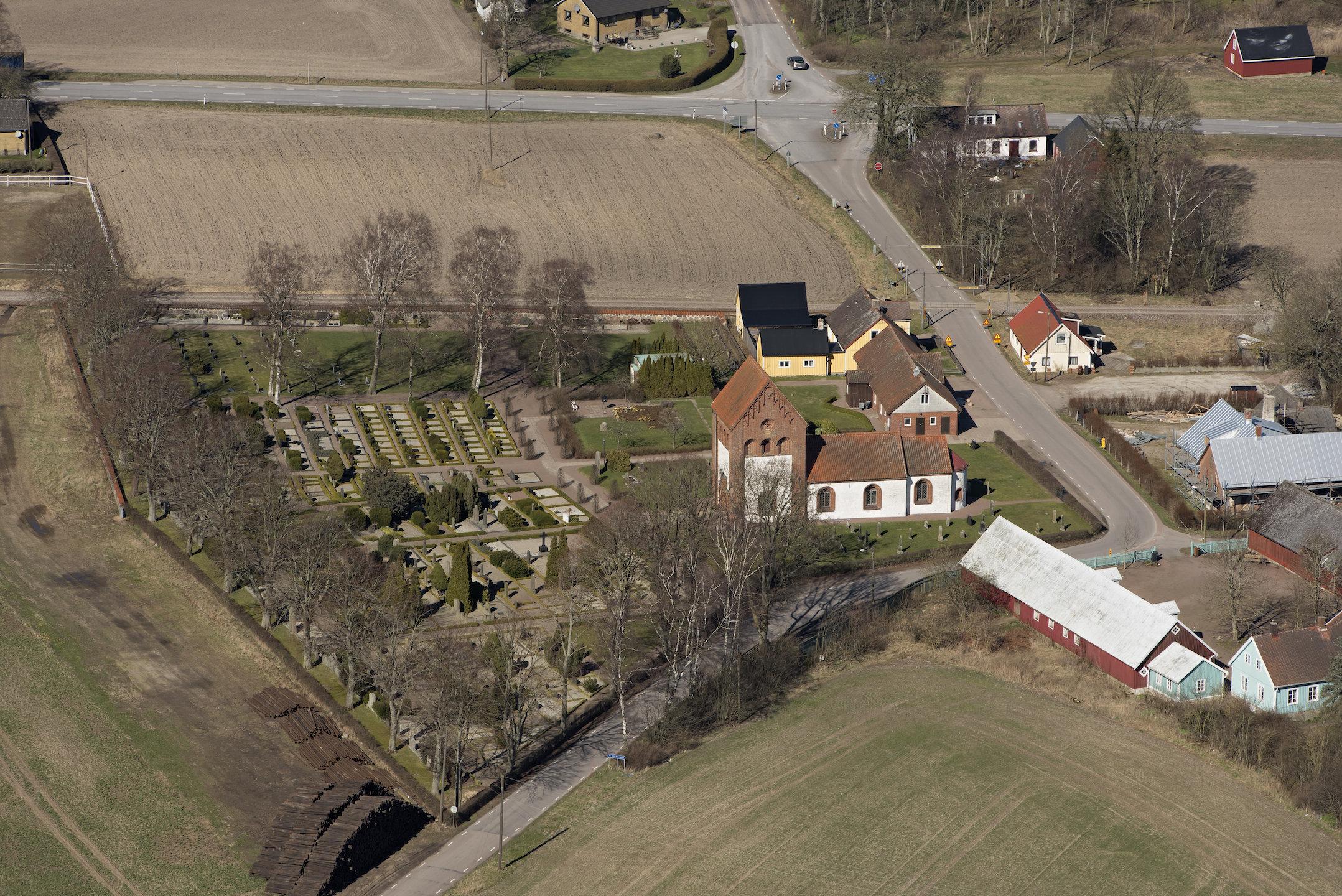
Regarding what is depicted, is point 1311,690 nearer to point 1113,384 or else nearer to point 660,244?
point 1113,384

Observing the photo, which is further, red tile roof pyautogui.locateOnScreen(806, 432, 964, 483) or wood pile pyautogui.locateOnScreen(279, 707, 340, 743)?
red tile roof pyautogui.locateOnScreen(806, 432, 964, 483)

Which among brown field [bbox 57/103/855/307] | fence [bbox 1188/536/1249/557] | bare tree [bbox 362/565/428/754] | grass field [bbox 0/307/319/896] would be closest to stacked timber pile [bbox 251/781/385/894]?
grass field [bbox 0/307/319/896]

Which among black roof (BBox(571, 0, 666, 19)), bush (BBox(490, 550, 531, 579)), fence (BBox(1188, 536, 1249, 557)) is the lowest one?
fence (BBox(1188, 536, 1249, 557))

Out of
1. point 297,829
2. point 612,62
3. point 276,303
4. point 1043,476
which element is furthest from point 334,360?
point 612,62

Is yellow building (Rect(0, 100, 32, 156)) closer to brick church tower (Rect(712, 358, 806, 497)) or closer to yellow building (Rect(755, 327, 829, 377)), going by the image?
yellow building (Rect(755, 327, 829, 377))

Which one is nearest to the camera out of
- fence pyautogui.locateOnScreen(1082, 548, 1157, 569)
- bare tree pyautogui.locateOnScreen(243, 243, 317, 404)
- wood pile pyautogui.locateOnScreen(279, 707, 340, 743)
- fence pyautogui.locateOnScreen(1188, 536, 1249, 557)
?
A: wood pile pyautogui.locateOnScreen(279, 707, 340, 743)

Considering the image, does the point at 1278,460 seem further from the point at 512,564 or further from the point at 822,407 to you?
the point at 512,564

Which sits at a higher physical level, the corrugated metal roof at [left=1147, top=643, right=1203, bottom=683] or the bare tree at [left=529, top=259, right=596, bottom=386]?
the bare tree at [left=529, top=259, right=596, bottom=386]

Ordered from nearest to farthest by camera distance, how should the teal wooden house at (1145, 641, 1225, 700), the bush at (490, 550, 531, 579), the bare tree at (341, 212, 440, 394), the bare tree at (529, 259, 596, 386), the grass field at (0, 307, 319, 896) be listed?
the grass field at (0, 307, 319, 896) < the teal wooden house at (1145, 641, 1225, 700) < the bush at (490, 550, 531, 579) < the bare tree at (341, 212, 440, 394) < the bare tree at (529, 259, 596, 386)
